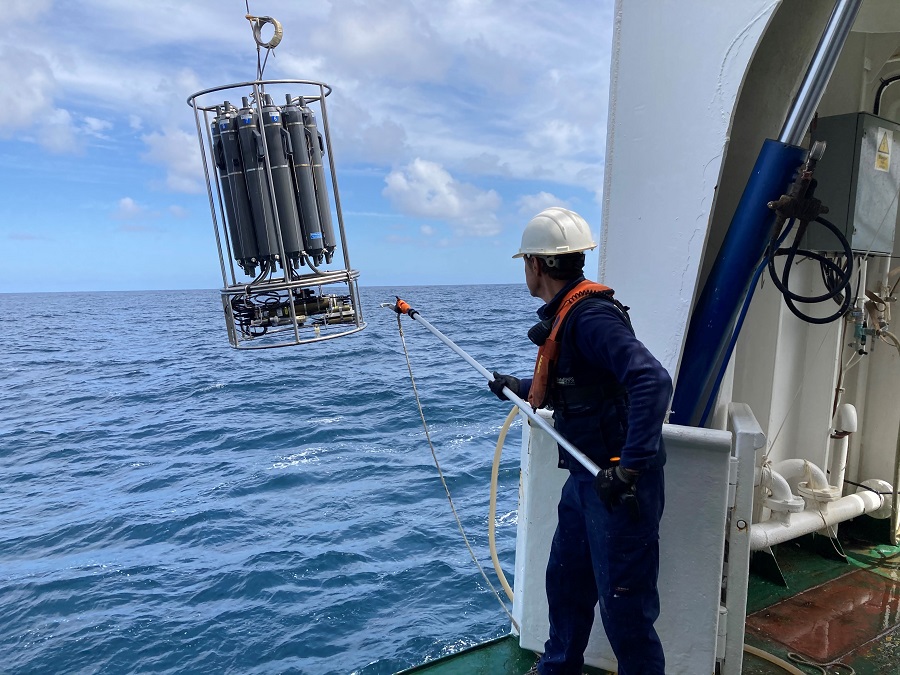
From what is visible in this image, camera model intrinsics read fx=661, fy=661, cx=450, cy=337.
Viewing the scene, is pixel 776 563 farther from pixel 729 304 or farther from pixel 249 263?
pixel 249 263

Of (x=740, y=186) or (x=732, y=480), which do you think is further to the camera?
(x=740, y=186)

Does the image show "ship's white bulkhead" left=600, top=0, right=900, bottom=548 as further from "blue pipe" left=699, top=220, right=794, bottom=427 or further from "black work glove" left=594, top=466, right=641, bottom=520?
"black work glove" left=594, top=466, right=641, bottom=520

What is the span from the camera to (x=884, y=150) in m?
3.79

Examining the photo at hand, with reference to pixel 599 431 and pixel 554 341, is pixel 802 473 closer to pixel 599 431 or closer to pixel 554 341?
pixel 599 431

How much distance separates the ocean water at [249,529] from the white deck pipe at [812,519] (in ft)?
9.23

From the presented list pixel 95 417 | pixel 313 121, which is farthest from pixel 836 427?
pixel 95 417

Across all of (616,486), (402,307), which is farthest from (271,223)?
(616,486)

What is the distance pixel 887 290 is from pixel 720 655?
289 cm

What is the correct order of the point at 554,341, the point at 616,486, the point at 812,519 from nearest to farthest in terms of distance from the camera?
the point at 616,486 < the point at 554,341 < the point at 812,519

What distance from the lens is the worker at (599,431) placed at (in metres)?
2.20

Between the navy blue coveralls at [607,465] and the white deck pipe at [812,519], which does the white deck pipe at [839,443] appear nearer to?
the white deck pipe at [812,519]

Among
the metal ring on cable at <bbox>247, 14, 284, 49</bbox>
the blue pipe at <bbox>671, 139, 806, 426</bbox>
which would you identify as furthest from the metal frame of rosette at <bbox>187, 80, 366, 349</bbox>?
the blue pipe at <bbox>671, 139, 806, 426</bbox>

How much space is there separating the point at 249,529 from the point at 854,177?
745 cm

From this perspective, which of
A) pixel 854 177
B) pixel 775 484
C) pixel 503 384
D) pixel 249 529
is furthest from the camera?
pixel 249 529
